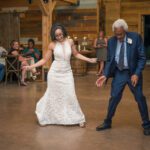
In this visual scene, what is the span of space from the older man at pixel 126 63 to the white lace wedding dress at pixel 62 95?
21.2 inches

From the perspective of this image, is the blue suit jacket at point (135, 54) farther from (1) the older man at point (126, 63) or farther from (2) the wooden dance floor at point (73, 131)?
(2) the wooden dance floor at point (73, 131)

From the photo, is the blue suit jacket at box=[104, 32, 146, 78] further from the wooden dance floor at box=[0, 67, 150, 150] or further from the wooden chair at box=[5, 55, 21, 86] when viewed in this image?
the wooden chair at box=[5, 55, 21, 86]

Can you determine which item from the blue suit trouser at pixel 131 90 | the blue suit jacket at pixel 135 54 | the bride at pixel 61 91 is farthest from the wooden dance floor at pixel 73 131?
the blue suit jacket at pixel 135 54

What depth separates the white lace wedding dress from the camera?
497cm

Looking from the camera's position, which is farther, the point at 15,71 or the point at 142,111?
the point at 15,71

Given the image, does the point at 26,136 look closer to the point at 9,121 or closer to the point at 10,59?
the point at 9,121

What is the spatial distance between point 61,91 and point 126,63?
99 cm

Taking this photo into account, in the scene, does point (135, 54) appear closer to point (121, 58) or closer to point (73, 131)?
point (121, 58)

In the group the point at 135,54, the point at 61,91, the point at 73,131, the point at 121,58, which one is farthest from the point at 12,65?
the point at 135,54

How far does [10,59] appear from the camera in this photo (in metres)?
9.71

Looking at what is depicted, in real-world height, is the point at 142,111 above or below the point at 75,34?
below

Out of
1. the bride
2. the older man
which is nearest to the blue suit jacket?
the older man

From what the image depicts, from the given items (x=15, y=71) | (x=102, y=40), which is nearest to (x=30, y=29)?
(x=102, y=40)

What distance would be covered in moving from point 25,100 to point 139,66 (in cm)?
312
